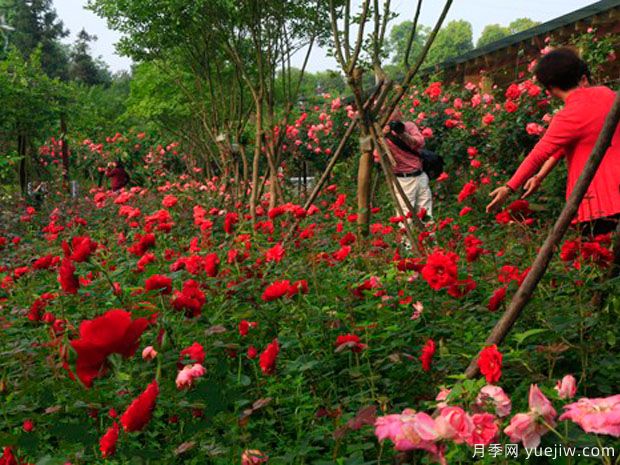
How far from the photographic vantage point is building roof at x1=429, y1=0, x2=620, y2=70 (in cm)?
1138

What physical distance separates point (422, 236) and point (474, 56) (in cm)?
1159

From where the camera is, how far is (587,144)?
9.97 feet

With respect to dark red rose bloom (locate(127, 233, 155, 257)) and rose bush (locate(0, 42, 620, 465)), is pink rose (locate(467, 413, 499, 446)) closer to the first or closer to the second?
rose bush (locate(0, 42, 620, 465))

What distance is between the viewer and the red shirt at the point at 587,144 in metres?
3.00

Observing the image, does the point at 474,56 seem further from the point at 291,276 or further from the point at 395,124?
the point at 291,276

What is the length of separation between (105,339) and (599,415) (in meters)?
0.86

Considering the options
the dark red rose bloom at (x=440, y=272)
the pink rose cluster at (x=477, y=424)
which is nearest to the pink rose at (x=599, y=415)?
the pink rose cluster at (x=477, y=424)

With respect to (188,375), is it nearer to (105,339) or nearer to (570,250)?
(105,339)

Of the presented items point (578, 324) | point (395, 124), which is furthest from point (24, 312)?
point (395, 124)

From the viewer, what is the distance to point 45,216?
11.3 m

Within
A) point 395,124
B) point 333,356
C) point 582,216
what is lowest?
point 333,356

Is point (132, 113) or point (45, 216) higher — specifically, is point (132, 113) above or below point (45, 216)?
above

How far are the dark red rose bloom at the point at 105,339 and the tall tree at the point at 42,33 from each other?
5418cm

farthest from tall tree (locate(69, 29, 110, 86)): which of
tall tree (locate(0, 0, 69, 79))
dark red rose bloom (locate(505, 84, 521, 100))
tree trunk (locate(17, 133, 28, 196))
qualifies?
dark red rose bloom (locate(505, 84, 521, 100))
